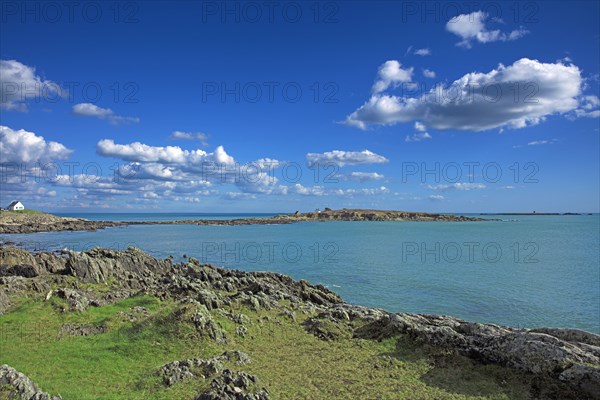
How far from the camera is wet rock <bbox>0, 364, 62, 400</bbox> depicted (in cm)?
1313

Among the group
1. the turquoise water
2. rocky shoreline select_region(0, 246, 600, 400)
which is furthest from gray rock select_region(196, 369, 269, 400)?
the turquoise water

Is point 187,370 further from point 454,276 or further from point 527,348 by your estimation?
point 454,276

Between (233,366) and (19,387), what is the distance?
Result: 892cm

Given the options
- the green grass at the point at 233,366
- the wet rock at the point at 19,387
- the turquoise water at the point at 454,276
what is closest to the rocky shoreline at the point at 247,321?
the wet rock at the point at 19,387

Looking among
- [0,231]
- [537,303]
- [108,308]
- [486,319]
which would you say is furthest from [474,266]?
[0,231]

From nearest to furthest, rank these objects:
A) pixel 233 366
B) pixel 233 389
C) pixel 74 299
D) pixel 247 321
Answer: pixel 233 389 < pixel 233 366 < pixel 247 321 < pixel 74 299

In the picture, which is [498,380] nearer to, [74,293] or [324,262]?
[74,293]

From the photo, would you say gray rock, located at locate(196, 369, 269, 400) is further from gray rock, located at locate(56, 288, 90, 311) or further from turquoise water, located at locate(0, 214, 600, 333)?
turquoise water, located at locate(0, 214, 600, 333)

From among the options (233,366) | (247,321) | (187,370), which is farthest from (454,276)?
(187,370)

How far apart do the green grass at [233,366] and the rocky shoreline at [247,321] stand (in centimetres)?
80

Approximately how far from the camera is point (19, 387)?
13453 millimetres

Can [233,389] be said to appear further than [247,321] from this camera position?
No

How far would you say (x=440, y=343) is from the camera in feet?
68.4

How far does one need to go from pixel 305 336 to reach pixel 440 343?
8331 millimetres
